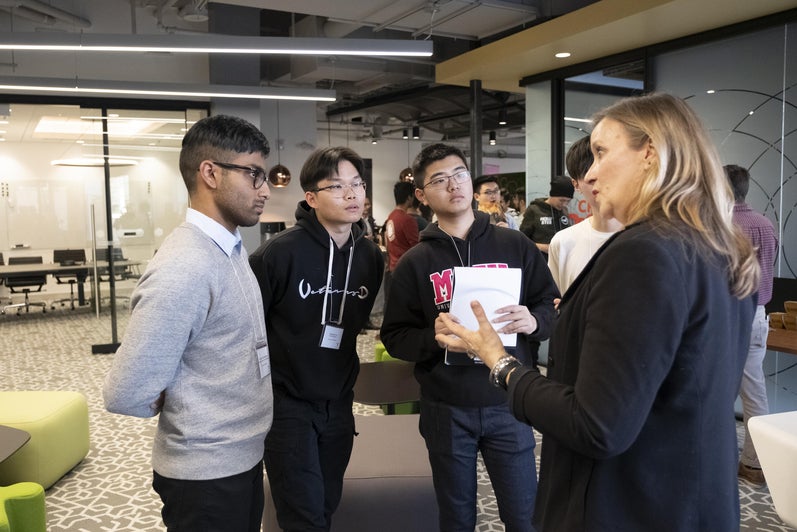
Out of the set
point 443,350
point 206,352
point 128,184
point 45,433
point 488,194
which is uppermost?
point 128,184

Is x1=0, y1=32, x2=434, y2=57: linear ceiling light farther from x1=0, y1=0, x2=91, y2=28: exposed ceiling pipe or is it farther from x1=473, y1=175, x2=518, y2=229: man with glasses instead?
x1=473, y1=175, x2=518, y2=229: man with glasses

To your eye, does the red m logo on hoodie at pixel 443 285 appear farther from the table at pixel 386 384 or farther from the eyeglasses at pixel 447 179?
the table at pixel 386 384

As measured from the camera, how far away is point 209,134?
1777 millimetres

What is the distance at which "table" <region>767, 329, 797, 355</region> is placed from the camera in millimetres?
3490

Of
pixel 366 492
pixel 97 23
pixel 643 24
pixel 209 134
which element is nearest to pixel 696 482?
pixel 209 134

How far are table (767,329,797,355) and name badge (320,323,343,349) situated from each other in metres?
2.58

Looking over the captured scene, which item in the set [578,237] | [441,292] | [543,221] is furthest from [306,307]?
[543,221]

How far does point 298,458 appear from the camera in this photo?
7.17ft

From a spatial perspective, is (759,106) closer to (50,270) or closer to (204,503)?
(204,503)

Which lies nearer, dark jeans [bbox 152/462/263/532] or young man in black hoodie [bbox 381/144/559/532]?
dark jeans [bbox 152/462/263/532]

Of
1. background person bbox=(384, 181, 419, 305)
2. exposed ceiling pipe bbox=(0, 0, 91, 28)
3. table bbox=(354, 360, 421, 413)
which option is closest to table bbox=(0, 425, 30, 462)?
table bbox=(354, 360, 421, 413)

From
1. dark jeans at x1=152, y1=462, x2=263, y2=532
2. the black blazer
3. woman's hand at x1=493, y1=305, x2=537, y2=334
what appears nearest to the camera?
→ the black blazer

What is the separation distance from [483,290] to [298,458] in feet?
2.90

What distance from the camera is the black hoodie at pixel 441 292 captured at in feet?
7.28
